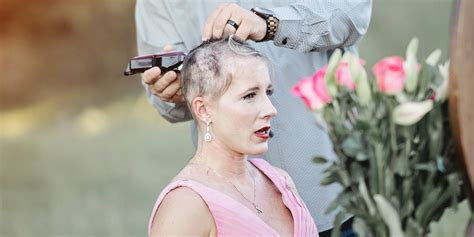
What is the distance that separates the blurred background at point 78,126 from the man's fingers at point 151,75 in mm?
2925

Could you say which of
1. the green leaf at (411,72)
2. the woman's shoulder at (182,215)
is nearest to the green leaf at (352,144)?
the green leaf at (411,72)

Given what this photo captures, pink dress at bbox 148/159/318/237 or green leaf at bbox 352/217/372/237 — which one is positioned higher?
green leaf at bbox 352/217/372/237

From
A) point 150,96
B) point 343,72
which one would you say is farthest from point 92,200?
point 343,72

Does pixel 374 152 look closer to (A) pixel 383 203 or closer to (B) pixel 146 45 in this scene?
(A) pixel 383 203

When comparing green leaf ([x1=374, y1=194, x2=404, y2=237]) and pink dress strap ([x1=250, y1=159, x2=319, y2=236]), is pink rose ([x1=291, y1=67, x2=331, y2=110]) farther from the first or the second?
pink dress strap ([x1=250, y1=159, x2=319, y2=236])

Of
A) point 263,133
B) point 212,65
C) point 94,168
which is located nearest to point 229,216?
point 263,133

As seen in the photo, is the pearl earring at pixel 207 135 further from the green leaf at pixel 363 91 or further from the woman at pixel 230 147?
the green leaf at pixel 363 91

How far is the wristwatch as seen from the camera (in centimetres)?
275

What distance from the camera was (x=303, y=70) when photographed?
3002 mm

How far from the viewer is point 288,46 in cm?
283

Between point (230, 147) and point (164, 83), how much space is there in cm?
27

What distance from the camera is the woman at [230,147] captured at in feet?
8.09

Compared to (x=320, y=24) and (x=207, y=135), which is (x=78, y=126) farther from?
(x=207, y=135)

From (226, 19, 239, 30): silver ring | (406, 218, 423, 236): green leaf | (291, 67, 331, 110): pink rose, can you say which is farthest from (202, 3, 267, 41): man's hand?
(406, 218, 423, 236): green leaf
